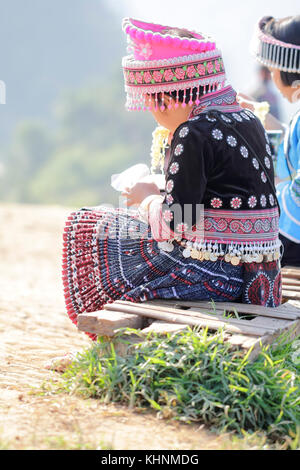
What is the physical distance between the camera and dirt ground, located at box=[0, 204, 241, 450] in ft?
7.05

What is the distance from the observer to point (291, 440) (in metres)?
2.25

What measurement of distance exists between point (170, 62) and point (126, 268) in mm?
914

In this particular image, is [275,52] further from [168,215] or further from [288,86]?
[168,215]

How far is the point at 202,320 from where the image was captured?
2.66 metres

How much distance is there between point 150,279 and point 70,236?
0.44 meters

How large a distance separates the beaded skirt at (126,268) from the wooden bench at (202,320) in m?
0.07

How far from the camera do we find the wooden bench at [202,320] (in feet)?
8.45

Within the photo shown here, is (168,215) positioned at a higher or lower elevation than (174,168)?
lower

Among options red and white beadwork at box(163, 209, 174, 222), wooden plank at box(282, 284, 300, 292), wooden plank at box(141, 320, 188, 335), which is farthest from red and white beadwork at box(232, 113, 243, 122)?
wooden plank at box(282, 284, 300, 292)

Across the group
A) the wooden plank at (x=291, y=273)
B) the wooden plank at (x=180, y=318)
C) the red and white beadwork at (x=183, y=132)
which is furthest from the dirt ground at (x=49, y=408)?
the wooden plank at (x=291, y=273)

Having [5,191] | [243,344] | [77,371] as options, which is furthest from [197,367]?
[5,191]

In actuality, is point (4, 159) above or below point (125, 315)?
below

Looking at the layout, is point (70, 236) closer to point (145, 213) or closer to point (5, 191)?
point (145, 213)

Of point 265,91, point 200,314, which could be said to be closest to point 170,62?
point 200,314
